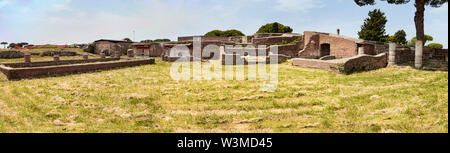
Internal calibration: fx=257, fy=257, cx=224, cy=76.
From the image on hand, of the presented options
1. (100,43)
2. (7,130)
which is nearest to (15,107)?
(7,130)

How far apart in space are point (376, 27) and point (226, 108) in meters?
48.3

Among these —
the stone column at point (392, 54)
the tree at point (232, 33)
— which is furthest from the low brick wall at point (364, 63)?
the tree at point (232, 33)

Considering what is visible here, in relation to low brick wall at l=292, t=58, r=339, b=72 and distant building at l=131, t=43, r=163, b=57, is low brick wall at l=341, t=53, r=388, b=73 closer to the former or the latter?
low brick wall at l=292, t=58, r=339, b=72

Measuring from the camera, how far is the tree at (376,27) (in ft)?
149

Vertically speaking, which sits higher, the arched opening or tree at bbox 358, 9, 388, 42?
tree at bbox 358, 9, 388, 42

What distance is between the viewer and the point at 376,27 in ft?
151

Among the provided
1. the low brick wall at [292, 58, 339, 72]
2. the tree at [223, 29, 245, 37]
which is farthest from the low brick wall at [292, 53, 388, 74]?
the tree at [223, 29, 245, 37]

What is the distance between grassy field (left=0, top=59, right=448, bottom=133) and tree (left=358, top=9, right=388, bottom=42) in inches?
1574

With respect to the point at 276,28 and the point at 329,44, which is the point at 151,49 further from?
the point at 276,28

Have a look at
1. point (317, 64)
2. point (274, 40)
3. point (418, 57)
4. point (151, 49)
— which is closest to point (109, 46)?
point (151, 49)

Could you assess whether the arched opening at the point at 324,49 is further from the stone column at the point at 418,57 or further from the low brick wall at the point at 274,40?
the stone column at the point at 418,57

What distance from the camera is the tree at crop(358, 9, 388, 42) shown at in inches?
1793

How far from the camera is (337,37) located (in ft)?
83.5

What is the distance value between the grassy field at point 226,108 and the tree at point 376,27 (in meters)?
40.0
